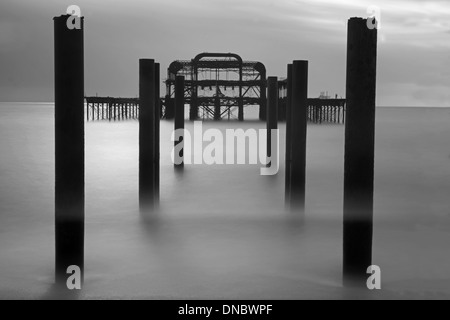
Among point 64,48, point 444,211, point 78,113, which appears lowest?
point 444,211

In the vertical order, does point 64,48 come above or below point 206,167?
above

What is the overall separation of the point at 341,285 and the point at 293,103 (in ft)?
9.97

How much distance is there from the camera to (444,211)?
9.68 m

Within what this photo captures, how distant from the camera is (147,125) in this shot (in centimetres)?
742

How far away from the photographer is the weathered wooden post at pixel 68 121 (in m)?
4.18

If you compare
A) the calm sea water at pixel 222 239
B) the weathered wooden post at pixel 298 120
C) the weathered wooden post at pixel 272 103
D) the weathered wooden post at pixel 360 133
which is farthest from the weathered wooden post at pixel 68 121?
the weathered wooden post at pixel 272 103

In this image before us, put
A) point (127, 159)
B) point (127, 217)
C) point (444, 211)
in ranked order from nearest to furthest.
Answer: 1. point (127, 217)
2. point (444, 211)
3. point (127, 159)

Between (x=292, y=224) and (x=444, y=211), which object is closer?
(x=292, y=224)

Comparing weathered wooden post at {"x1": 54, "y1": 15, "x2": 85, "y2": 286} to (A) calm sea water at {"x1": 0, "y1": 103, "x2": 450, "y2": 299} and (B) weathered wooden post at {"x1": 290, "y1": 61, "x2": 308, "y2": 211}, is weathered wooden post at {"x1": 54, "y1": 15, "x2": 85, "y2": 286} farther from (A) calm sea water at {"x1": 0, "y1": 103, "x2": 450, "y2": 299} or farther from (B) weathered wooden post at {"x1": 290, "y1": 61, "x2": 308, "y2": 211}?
(B) weathered wooden post at {"x1": 290, "y1": 61, "x2": 308, "y2": 211}

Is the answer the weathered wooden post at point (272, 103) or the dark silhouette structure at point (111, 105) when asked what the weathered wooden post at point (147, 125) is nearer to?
the weathered wooden post at point (272, 103)

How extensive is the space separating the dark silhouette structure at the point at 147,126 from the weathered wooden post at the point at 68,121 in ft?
9.90

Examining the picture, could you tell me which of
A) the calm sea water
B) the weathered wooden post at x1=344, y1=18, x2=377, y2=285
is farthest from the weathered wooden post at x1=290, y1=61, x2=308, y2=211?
the weathered wooden post at x1=344, y1=18, x2=377, y2=285
